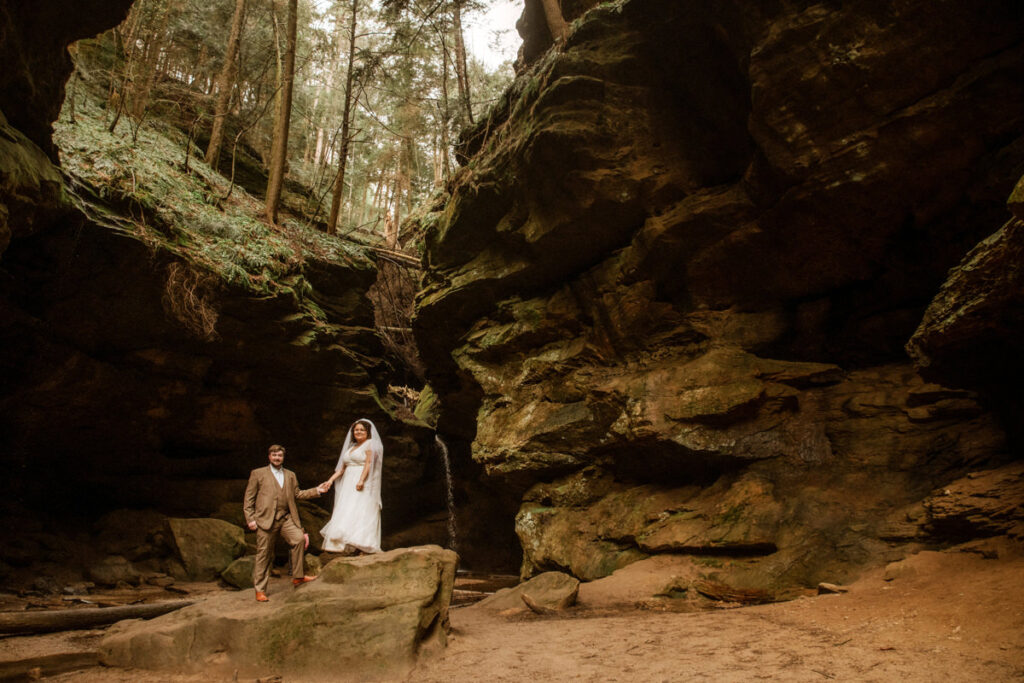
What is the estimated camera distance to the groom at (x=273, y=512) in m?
5.75

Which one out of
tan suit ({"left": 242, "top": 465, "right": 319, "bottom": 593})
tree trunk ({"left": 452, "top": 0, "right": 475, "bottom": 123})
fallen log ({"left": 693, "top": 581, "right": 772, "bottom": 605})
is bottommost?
fallen log ({"left": 693, "top": 581, "right": 772, "bottom": 605})

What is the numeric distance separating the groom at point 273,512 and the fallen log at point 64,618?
2.78 meters

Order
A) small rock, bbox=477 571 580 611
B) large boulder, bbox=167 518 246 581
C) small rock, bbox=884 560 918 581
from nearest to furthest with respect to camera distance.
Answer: small rock, bbox=884 560 918 581
small rock, bbox=477 571 580 611
large boulder, bbox=167 518 246 581

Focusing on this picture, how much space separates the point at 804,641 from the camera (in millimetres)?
3939

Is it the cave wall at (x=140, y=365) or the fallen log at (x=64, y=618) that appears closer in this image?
the fallen log at (x=64, y=618)

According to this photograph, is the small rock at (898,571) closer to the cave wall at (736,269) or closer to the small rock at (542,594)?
the cave wall at (736,269)

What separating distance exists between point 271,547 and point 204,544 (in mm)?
6519

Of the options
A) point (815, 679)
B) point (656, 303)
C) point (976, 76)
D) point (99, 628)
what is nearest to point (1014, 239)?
point (815, 679)

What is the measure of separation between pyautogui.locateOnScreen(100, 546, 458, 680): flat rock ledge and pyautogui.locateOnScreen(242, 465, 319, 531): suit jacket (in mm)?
970

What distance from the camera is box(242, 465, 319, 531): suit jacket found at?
5781mm

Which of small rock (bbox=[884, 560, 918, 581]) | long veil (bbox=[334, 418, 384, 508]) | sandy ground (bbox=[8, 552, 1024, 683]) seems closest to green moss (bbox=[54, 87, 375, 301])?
long veil (bbox=[334, 418, 384, 508])

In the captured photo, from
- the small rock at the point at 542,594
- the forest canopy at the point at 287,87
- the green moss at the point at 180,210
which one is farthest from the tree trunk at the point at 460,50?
the small rock at the point at 542,594

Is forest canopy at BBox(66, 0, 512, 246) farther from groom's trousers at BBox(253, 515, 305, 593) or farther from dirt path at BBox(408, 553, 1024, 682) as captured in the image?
dirt path at BBox(408, 553, 1024, 682)

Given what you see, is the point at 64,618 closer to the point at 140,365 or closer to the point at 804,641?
the point at 140,365
